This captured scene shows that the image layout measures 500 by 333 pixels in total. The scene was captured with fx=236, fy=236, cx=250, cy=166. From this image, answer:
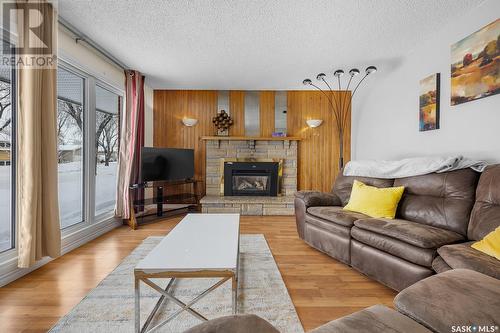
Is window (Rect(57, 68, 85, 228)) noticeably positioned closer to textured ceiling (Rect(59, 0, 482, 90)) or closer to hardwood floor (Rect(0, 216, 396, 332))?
hardwood floor (Rect(0, 216, 396, 332))

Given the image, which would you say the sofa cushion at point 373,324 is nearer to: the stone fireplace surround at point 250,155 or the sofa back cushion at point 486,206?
the sofa back cushion at point 486,206

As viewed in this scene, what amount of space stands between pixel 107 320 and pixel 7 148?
178cm

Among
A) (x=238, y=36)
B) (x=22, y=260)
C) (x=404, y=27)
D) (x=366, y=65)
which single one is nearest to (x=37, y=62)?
(x=22, y=260)

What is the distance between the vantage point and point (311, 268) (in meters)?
2.30

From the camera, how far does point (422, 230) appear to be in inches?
72.2

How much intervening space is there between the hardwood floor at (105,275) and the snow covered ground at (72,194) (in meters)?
0.42

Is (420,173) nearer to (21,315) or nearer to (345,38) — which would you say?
(345,38)

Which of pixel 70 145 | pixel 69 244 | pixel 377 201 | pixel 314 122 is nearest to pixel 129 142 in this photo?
pixel 70 145

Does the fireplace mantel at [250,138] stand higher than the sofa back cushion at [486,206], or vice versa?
the fireplace mantel at [250,138]

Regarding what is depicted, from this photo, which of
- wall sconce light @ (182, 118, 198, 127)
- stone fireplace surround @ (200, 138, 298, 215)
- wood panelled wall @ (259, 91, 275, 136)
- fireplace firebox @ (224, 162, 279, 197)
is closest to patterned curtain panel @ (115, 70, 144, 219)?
wall sconce light @ (182, 118, 198, 127)

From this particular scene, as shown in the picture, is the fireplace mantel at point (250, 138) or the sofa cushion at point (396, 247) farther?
the fireplace mantel at point (250, 138)

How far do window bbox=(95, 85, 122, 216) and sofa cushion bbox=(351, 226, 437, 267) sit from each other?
3422 millimetres

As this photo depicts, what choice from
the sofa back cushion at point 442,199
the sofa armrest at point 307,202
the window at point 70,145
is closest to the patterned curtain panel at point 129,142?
the window at point 70,145

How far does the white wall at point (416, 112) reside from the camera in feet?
7.17
